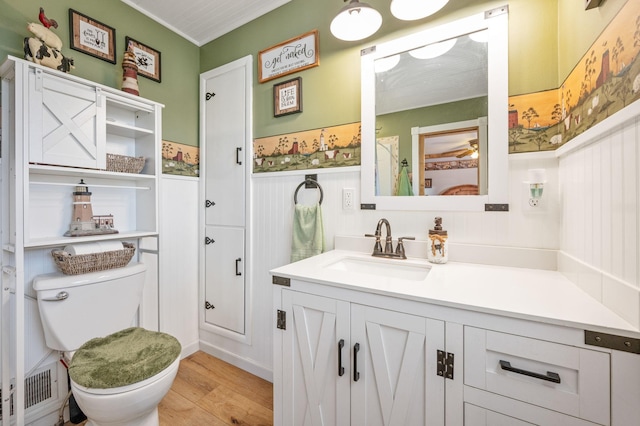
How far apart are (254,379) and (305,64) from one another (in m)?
2.21

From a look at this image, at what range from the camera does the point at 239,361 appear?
2047 mm

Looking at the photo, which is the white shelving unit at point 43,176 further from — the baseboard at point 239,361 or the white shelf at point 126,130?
the baseboard at point 239,361

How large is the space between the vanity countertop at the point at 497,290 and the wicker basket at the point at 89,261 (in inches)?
42.3

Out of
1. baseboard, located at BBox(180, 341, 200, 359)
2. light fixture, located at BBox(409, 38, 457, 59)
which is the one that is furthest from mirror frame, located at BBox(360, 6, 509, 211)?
baseboard, located at BBox(180, 341, 200, 359)

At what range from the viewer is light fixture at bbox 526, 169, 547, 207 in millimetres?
1178

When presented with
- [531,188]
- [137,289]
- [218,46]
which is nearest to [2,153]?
[137,289]

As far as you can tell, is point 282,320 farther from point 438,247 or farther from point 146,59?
point 146,59

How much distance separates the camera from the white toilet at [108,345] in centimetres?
105

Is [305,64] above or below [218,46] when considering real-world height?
below

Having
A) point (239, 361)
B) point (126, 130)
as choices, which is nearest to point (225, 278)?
point (239, 361)

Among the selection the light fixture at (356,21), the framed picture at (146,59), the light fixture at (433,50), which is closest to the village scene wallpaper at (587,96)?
the light fixture at (433,50)

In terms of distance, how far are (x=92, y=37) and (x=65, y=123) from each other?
71 centimetres

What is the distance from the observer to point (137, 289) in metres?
1.66

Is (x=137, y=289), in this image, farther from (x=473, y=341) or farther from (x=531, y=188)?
(x=531, y=188)
